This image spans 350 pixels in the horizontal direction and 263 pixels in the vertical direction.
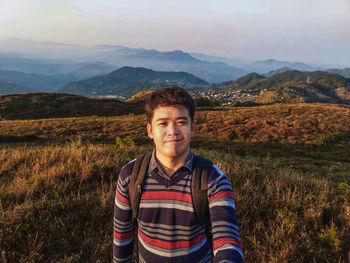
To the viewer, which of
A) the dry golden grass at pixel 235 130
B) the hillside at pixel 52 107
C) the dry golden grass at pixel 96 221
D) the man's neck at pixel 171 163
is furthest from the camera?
the hillside at pixel 52 107

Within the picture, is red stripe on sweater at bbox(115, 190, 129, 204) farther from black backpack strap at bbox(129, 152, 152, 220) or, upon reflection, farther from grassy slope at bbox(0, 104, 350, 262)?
grassy slope at bbox(0, 104, 350, 262)

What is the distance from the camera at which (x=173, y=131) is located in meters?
1.95

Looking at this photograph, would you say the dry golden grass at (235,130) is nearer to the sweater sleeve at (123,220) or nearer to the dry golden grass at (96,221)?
the dry golden grass at (96,221)

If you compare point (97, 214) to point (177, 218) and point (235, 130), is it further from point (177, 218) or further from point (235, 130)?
point (235, 130)

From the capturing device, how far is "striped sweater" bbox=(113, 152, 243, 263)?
72.6 inches

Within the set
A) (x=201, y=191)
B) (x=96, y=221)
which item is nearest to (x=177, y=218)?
(x=201, y=191)

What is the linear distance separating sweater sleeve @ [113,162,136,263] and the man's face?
0.47m

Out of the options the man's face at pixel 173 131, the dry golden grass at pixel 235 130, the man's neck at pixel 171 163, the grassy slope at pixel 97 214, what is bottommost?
the dry golden grass at pixel 235 130

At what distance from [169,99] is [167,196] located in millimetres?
933

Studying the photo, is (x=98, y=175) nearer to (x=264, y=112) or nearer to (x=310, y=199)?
(x=310, y=199)

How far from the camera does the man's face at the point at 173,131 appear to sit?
6.48 ft

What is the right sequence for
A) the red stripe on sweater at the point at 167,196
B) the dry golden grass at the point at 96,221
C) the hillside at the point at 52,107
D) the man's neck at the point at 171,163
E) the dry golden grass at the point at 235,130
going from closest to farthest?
the red stripe on sweater at the point at 167,196 < the man's neck at the point at 171,163 < the dry golden grass at the point at 96,221 < the dry golden grass at the point at 235,130 < the hillside at the point at 52,107

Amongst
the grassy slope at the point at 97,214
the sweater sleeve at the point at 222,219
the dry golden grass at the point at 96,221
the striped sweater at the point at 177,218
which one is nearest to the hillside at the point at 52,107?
the grassy slope at the point at 97,214

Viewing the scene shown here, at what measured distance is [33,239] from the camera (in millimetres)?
2887
